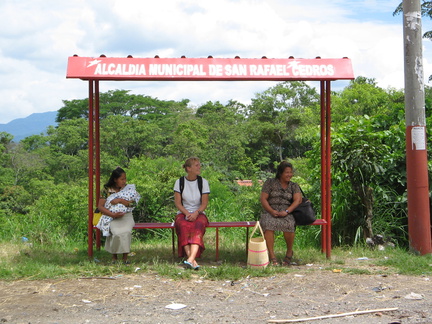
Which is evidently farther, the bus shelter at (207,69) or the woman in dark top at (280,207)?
the woman in dark top at (280,207)

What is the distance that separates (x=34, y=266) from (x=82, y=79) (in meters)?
2.19

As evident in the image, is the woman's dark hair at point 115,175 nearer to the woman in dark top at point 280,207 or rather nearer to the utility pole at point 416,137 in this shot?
the woman in dark top at point 280,207

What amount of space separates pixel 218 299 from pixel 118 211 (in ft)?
6.61

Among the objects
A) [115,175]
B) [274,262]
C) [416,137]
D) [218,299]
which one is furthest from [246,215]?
[218,299]

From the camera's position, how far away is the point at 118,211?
6309 mm

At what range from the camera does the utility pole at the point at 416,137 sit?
6.45m

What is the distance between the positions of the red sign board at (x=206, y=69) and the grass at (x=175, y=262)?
2166mm

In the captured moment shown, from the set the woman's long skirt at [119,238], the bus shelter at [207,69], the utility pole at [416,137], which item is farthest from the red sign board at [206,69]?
the woman's long skirt at [119,238]

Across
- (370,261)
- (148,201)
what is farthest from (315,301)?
(148,201)

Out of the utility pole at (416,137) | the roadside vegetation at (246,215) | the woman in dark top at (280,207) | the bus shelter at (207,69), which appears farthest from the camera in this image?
the utility pole at (416,137)

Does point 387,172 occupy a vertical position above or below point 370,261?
above

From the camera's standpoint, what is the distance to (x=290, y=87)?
47812 mm

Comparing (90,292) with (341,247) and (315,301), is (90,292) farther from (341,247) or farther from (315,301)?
(341,247)

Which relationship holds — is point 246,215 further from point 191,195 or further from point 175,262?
point 175,262
